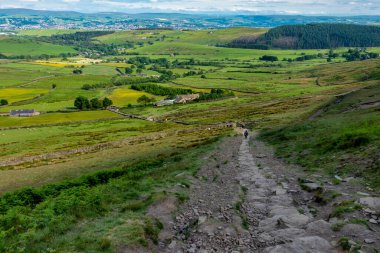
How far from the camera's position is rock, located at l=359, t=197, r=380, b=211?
22155 mm

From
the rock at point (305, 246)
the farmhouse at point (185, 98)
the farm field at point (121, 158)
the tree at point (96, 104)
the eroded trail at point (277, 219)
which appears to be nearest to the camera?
the rock at point (305, 246)

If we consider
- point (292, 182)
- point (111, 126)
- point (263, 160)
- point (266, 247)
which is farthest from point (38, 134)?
point (266, 247)

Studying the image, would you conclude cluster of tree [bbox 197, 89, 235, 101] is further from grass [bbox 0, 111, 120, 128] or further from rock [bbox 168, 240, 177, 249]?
rock [bbox 168, 240, 177, 249]

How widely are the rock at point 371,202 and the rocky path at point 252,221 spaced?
7.55ft

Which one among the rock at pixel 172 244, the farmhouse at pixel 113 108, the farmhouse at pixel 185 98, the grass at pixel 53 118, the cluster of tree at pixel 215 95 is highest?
the rock at pixel 172 244

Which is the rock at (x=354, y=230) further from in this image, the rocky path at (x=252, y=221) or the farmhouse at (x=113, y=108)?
the farmhouse at (x=113, y=108)

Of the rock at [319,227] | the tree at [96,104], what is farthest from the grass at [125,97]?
the rock at [319,227]

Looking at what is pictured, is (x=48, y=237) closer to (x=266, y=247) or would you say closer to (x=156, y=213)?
(x=156, y=213)

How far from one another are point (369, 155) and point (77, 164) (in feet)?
136

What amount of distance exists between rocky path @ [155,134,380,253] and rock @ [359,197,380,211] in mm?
2300

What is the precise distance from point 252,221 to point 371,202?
7.58m

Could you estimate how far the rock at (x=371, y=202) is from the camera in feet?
72.7

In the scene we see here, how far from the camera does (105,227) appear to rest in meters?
20.5

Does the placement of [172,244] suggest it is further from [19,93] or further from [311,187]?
[19,93]
